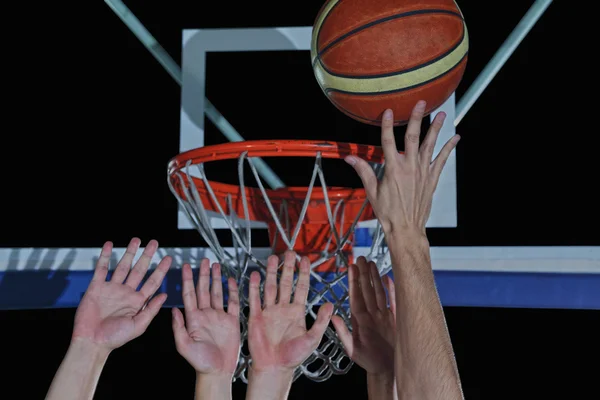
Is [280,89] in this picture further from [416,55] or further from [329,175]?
[416,55]

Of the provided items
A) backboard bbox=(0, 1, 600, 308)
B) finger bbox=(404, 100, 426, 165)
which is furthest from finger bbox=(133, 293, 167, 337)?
backboard bbox=(0, 1, 600, 308)

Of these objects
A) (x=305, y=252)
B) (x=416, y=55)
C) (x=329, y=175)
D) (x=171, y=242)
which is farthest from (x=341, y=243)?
(x=171, y=242)

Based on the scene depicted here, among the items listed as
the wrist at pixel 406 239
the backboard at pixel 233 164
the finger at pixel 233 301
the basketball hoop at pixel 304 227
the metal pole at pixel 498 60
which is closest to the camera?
the wrist at pixel 406 239

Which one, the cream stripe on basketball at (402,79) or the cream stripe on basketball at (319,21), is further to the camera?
the cream stripe on basketball at (319,21)

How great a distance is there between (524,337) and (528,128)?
1245 mm

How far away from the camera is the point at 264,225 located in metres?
2.56

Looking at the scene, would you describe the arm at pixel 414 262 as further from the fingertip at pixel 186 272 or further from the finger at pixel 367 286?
the fingertip at pixel 186 272

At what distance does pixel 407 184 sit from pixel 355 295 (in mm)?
419

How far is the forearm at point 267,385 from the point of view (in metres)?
1.61

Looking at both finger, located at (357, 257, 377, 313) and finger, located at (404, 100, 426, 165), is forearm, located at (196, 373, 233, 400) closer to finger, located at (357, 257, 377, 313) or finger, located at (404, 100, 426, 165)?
finger, located at (357, 257, 377, 313)

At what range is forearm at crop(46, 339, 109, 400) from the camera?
1524 millimetres

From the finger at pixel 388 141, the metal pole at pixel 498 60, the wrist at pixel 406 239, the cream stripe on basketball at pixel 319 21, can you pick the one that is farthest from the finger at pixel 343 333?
the metal pole at pixel 498 60

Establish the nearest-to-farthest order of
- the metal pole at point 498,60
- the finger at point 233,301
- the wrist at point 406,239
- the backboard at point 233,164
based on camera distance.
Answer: the wrist at point 406,239 < the finger at point 233,301 < the backboard at point 233,164 < the metal pole at point 498,60

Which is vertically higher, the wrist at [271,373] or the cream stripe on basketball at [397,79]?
the cream stripe on basketball at [397,79]
